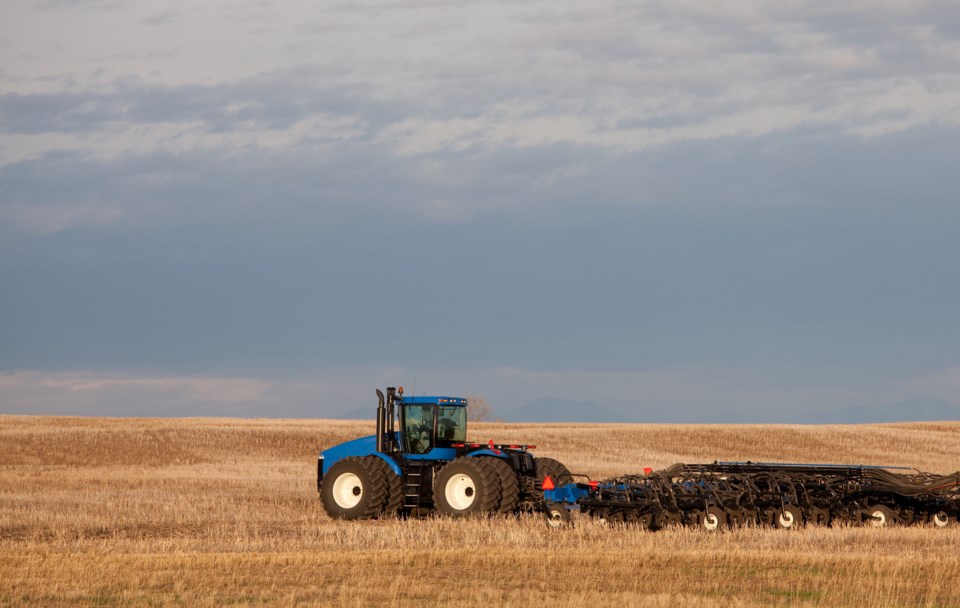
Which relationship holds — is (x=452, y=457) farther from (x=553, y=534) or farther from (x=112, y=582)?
(x=112, y=582)

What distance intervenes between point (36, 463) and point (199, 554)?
108 feet

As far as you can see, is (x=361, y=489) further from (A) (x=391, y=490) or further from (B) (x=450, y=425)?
(B) (x=450, y=425)

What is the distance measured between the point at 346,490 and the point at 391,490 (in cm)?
101

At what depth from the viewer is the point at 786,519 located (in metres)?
23.2

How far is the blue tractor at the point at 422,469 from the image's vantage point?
23453 millimetres

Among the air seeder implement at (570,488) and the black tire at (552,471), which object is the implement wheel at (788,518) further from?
the black tire at (552,471)

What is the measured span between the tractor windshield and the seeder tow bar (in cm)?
306

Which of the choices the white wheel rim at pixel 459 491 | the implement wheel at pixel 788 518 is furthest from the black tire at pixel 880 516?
the white wheel rim at pixel 459 491

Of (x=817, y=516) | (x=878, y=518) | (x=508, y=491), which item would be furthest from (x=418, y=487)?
(x=878, y=518)

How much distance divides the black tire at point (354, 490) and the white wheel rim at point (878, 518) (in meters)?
9.45

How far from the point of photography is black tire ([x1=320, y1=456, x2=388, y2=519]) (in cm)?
2420

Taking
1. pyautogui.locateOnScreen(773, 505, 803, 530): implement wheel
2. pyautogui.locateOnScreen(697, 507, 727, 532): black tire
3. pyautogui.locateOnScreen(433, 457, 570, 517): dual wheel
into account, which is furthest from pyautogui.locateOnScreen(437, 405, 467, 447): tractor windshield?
pyautogui.locateOnScreen(773, 505, 803, 530): implement wheel

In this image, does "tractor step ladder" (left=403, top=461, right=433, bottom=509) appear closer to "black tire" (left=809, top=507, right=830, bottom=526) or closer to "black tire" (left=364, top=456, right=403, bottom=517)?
"black tire" (left=364, top=456, right=403, bottom=517)

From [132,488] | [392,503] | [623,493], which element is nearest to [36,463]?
[132,488]
